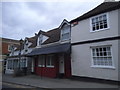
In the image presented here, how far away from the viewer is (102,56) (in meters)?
11.7

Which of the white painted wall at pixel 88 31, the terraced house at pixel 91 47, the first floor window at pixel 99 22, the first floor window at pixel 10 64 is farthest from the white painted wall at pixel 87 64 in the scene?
the first floor window at pixel 10 64

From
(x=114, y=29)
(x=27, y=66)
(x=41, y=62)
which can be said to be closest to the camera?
(x=114, y=29)

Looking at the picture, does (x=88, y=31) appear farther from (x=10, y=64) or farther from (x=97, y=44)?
(x=10, y=64)

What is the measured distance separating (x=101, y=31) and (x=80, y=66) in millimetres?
4093

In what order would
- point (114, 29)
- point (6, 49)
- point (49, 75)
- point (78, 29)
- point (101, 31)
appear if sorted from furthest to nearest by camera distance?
point (6, 49)
point (49, 75)
point (78, 29)
point (101, 31)
point (114, 29)

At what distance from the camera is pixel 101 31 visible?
1202cm

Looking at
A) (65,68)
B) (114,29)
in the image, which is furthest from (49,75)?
(114,29)

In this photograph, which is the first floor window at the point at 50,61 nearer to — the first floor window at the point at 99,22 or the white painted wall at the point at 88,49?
the white painted wall at the point at 88,49

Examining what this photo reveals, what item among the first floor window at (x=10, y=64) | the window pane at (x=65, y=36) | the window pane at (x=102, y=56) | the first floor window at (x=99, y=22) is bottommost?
the first floor window at (x=10, y=64)

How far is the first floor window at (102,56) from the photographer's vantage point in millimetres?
11281

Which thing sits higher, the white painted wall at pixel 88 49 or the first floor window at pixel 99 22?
the first floor window at pixel 99 22

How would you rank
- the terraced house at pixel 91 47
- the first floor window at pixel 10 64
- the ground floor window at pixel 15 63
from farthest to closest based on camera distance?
the first floor window at pixel 10 64 → the ground floor window at pixel 15 63 → the terraced house at pixel 91 47

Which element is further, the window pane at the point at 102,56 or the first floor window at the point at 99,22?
the first floor window at the point at 99,22

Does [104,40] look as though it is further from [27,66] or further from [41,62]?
[27,66]
